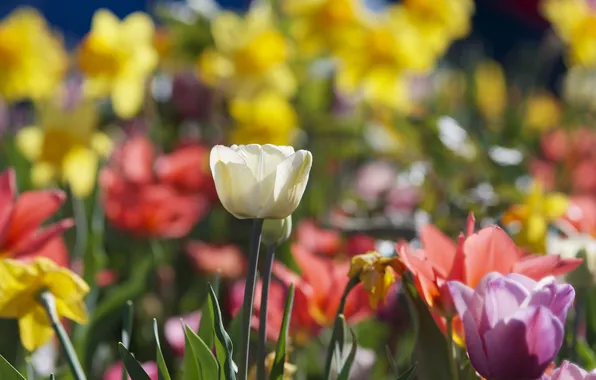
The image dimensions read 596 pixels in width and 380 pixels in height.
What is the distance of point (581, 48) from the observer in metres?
1.40

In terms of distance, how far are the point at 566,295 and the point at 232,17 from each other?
3.14 feet

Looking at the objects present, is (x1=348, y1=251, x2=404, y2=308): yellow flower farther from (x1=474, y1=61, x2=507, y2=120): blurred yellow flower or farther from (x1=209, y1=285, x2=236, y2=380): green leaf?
(x1=474, y1=61, x2=507, y2=120): blurred yellow flower

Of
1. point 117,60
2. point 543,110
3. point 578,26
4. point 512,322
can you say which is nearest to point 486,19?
point 543,110

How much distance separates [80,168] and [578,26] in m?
0.85

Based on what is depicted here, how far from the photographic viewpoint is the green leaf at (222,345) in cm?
41

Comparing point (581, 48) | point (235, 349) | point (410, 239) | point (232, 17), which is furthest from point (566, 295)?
point (581, 48)

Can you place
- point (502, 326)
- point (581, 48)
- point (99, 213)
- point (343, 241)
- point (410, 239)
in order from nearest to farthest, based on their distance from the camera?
point (502, 326) < point (410, 239) < point (99, 213) < point (343, 241) < point (581, 48)

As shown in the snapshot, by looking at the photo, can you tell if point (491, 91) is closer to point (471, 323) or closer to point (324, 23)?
point (324, 23)

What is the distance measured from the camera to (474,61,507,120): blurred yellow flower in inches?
73.7

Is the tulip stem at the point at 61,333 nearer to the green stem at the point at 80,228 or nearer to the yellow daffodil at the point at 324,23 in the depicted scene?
the green stem at the point at 80,228

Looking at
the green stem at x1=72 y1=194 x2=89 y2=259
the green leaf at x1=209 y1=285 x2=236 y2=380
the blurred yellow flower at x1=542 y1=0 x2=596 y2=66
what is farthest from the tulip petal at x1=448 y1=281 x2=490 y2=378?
the blurred yellow flower at x1=542 y1=0 x2=596 y2=66

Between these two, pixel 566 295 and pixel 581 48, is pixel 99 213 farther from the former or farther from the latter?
pixel 581 48

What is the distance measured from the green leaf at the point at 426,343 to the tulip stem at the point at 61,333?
0.18m

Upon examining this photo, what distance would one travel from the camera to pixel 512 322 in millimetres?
377
